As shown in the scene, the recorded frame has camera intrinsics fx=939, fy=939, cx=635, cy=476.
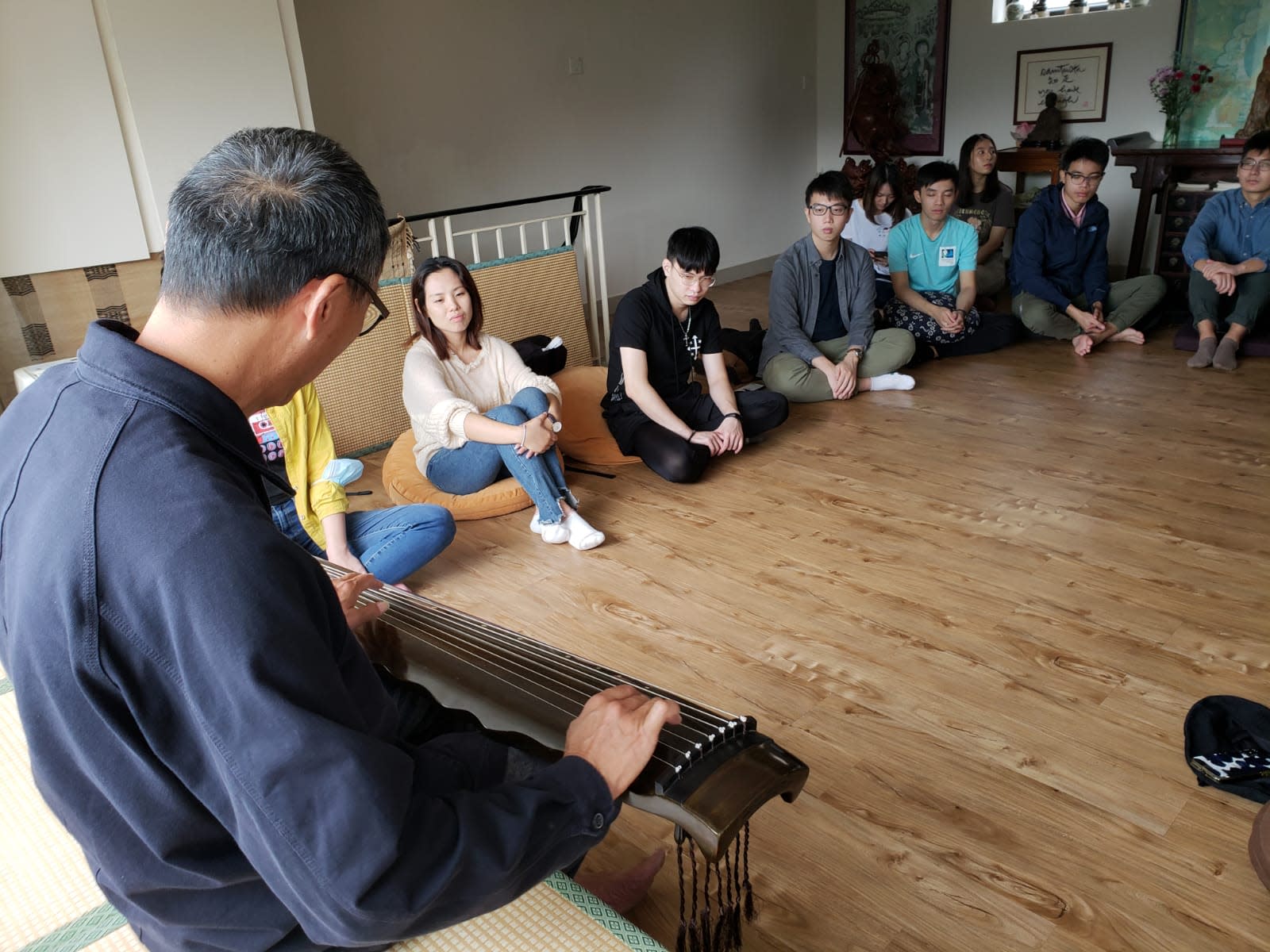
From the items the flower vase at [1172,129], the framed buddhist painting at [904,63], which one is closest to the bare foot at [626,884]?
the flower vase at [1172,129]

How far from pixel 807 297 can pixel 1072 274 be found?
164 cm

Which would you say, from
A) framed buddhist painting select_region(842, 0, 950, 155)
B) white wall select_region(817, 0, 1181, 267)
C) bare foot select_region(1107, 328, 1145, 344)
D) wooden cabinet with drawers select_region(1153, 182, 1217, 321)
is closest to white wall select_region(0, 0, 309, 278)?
bare foot select_region(1107, 328, 1145, 344)

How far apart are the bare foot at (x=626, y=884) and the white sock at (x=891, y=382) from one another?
3.01 m

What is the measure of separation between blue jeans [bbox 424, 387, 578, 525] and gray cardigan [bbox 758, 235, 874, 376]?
1.51 metres

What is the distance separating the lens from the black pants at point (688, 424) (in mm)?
3291

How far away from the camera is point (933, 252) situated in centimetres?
457

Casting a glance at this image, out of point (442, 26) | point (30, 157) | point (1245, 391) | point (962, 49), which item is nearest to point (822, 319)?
point (1245, 391)

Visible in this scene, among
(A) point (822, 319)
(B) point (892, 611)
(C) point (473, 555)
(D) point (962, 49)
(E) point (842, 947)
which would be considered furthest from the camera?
(D) point (962, 49)

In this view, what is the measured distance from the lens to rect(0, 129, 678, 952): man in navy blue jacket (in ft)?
2.37

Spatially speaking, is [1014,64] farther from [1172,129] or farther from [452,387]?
[452,387]

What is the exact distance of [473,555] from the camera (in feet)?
9.55

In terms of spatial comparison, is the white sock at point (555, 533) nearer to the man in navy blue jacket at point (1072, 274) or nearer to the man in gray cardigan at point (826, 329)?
the man in gray cardigan at point (826, 329)

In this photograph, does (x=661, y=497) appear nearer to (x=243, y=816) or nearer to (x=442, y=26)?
(x=243, y=816)

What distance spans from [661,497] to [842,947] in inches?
75.5
